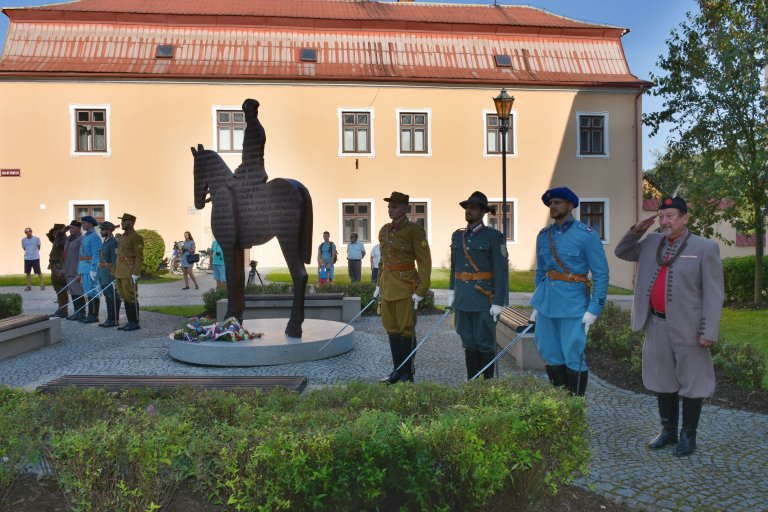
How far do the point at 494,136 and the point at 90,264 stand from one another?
16.6 m

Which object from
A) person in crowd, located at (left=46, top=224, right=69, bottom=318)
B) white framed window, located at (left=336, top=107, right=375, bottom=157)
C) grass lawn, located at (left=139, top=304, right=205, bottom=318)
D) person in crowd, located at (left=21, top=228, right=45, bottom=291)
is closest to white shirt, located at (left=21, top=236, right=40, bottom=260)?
person in crowd, located at (left=21, top=228, right=45, bottom=291)

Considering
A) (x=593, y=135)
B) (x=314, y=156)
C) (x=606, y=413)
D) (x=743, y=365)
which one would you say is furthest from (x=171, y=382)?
(x=593, y=135)

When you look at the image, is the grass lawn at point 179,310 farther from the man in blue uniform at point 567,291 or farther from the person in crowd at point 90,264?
the man in blue uniform at point 567,291

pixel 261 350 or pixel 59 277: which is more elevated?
pixel 59 277

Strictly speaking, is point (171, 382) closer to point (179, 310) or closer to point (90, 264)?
point (90, 264)

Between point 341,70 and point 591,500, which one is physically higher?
point 341,70

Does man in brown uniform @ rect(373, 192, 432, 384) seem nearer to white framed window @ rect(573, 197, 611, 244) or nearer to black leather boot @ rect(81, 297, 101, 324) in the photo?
black leather boot @ rect(81, 297, 101, 324)

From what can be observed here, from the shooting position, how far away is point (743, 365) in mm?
6371

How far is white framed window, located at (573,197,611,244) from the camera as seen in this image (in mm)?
24516

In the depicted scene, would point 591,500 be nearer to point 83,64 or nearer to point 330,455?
point 330,455

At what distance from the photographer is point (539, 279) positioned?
5367 mm

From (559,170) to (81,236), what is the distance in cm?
1783

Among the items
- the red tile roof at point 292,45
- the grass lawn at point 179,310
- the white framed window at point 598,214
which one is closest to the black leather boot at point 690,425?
the grass lawn at point 179,310

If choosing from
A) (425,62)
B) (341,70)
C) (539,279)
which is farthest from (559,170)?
(539,279)
